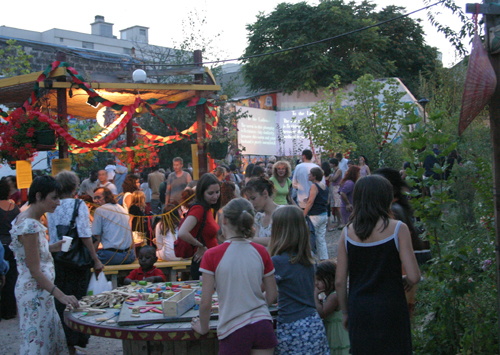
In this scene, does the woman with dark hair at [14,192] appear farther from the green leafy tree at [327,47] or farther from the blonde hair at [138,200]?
the green leafy tree at [327,47]

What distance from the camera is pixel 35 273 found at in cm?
333

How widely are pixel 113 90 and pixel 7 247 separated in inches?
125

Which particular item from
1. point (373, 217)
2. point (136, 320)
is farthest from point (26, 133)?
point (373, 217)

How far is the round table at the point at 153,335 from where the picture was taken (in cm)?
264

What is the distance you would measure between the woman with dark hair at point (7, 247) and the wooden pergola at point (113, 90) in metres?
1.68

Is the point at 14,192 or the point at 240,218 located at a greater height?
the point at 14,192

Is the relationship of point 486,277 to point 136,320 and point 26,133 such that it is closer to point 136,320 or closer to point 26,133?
point 136,320

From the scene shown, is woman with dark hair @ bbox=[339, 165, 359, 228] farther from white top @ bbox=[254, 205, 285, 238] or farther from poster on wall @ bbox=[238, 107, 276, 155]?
poster on wall @ bbox=[238, 107, 276, 155]

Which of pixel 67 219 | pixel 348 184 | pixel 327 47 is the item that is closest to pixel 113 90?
pixel 67 219

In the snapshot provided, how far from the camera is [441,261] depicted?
128 inches

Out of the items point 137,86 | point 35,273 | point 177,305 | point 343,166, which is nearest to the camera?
point 177,305

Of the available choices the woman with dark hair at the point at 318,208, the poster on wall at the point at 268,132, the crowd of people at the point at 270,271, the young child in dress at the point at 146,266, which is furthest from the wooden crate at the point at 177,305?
the poster on wall at the point at 268,132

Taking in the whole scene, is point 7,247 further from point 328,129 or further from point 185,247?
point 328,129

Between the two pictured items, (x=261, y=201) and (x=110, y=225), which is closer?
(x=261, y=201)
